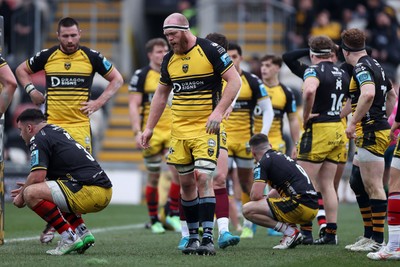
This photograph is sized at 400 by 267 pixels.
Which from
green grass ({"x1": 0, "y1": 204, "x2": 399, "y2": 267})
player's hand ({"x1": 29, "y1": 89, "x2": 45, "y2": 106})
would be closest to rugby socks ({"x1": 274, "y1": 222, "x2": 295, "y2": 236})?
green grass ({"x1": 0, "y1": 204, "x2": 399, "y2": 267})

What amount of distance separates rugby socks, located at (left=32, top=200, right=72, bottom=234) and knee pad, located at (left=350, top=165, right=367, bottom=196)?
135 inches

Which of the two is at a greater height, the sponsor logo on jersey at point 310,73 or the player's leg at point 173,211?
the sponsor logo on jersey at point 310,73

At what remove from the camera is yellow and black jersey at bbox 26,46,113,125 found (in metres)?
12.3

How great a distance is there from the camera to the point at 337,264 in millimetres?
9359

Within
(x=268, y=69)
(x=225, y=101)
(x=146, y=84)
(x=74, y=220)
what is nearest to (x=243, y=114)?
(x=268, y=69)

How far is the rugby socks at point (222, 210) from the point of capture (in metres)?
11.1

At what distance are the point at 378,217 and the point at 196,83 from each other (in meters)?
2.51

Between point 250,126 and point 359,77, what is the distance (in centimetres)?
341

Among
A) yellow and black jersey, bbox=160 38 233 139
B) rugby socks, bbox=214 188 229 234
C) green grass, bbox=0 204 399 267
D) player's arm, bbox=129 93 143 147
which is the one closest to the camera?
green grass, bbox=0 204 399 267

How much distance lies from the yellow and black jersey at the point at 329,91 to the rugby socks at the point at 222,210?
1.56 m

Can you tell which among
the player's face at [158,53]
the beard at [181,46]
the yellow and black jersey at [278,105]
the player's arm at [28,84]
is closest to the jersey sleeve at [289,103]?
the yellow and black jersey at [278,105]

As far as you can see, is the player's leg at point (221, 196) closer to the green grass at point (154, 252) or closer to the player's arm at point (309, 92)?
the green grass at point (154, 252)

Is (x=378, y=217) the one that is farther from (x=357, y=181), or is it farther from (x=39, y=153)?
(x=39, y=153)

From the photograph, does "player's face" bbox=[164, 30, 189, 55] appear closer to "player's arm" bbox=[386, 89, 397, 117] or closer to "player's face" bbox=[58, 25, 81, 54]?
"player's face" bbox=[58, 25, 81, 54]
